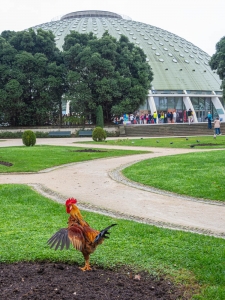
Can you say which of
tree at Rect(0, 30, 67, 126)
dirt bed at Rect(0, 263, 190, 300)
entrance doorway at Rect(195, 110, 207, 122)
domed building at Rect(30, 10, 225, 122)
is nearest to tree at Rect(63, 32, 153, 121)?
tree at Rect(0, 30, 67, 126)

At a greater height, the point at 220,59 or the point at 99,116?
the point at 220,59

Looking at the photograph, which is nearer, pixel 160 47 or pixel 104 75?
pixel 104 75

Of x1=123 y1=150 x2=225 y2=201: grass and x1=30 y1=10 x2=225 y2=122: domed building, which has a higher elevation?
x1=30 y1=10 x2=225 y2=122: domed building

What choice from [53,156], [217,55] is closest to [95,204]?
[53,156]

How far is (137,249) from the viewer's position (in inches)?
190

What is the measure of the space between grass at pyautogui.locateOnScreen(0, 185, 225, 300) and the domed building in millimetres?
48953

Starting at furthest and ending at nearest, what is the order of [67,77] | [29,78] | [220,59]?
1. [29,78]
2. [67,77]
3. [220,59]

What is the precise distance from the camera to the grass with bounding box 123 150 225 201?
9.15m

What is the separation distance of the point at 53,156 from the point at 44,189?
801 centimetres

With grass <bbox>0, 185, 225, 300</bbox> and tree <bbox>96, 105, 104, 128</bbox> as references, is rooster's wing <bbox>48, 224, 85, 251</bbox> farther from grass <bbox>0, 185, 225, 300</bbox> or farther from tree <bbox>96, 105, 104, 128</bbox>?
tree <bbox>96, 105, 104, 128</bbox>

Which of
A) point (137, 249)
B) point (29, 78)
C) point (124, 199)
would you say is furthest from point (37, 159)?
point (29, 78)

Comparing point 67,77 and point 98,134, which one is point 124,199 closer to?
point 98,134

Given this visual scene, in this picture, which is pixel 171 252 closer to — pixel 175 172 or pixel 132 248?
pixel 132 248

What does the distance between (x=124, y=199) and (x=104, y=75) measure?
33.6 metres
